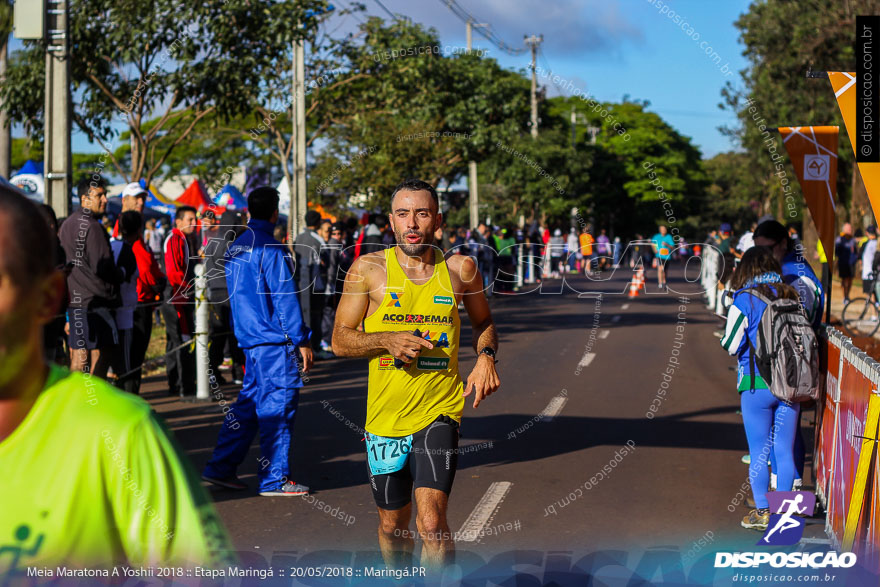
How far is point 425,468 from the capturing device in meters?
4.19

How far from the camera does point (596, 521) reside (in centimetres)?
646

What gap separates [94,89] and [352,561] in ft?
35.5

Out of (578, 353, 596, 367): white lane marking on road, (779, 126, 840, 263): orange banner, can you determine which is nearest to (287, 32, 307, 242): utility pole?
(578, 353, 596, 367): white lane marking on road

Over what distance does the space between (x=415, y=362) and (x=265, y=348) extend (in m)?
2.70

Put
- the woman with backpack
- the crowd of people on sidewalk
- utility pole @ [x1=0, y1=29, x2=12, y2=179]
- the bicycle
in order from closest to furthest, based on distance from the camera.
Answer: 1. the woman with backpack
2. the crowd of people on sidewalk
3. utility pole @ [x1=0, y1=29, x2=12, y2=179]
4. the bicycle

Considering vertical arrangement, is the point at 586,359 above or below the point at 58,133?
below

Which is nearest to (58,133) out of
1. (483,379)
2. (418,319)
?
(418,319)

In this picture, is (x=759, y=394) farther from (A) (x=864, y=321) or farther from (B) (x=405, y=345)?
(A) (x=864, y=321)

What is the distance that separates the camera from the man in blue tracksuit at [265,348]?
670cm

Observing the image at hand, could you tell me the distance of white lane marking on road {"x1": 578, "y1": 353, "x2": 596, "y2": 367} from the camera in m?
14.4

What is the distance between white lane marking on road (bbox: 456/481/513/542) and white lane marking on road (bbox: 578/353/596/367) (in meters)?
7.01

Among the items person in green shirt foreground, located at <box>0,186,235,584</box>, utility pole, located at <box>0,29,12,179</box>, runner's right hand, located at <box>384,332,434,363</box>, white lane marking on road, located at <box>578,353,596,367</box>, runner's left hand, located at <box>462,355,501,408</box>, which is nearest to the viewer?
person in green shirt foreground, located at <box>0,186,235,584</box>

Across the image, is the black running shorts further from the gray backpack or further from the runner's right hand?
the gray backpack

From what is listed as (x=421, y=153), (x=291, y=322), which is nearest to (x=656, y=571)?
(x=291, y=322)
